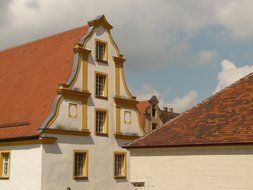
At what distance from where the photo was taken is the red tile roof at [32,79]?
95.8ft

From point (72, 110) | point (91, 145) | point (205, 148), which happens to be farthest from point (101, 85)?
point (205, 148)

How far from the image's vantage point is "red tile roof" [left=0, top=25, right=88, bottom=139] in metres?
29.2

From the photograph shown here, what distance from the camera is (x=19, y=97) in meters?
31.8

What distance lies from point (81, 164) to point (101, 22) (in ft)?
33.2

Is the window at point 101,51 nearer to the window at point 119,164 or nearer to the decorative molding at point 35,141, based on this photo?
the window at point 119,164

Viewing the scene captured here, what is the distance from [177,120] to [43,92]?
1175cm

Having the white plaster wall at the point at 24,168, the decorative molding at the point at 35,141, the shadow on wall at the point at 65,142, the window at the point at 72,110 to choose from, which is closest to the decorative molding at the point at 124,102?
the shadow on wall at the point at 65,142

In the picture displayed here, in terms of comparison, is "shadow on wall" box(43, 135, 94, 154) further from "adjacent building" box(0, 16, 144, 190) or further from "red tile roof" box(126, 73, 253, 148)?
"red tile roof" box(126, 73, 253, 148)

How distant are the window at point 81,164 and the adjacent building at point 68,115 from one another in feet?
0.21

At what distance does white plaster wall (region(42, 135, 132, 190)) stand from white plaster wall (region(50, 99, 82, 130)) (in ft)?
2.15

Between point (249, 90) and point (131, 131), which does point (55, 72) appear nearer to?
point (131, 131)

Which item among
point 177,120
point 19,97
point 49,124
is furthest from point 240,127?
point 19,97

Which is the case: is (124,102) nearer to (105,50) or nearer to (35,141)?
(105,50)

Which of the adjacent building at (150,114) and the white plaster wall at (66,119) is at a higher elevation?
the adjacent building at (150,114)
